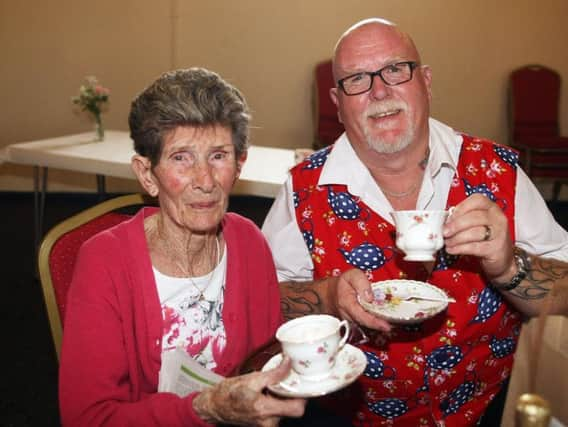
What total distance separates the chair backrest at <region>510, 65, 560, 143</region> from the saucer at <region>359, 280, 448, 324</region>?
531 cm

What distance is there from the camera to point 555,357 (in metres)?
0.96

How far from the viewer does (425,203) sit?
6.06 feet

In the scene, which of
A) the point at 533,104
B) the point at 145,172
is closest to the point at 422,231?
the point at 145,172

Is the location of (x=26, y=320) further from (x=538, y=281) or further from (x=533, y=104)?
(x=533, y=104)

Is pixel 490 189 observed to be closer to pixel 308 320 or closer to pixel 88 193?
pixel 308 320

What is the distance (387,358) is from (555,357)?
2.72 ft

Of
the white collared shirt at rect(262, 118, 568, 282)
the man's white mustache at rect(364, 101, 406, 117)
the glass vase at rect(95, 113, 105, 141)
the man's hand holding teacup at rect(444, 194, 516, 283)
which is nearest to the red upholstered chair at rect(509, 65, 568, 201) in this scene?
the glass vase at rect(95, 113, 105, 141)

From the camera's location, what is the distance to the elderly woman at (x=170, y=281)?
1.30 m

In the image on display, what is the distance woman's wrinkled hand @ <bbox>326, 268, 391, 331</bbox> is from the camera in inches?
57.7

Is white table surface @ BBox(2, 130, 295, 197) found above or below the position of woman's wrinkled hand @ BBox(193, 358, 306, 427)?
below

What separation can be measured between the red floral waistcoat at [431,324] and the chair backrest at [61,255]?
633mm

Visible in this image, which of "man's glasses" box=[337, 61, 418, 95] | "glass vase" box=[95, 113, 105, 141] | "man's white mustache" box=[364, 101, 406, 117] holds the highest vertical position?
"man's glasses" box=[337, 61, 418, 95]

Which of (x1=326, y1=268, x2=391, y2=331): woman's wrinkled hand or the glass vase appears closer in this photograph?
(x1=326, y1=268, x2=391, y2=331): woman's wrinkled hand

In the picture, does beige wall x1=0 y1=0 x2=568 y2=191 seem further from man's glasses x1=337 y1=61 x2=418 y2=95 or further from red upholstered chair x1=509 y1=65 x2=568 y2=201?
man's glasses x1=337 y1=61 x2=418 y2=95
